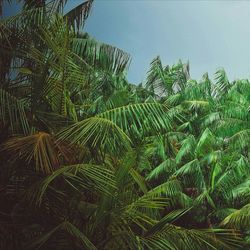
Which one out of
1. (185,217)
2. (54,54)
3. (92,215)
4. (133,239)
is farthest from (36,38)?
(185,217)

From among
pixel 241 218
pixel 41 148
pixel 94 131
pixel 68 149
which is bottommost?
pixel 41 148

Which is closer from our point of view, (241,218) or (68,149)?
(68,149)

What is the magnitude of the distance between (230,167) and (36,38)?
7792 millimetres

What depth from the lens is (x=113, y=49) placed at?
295 inches

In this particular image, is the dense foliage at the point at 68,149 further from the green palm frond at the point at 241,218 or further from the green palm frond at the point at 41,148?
the green palm frond at the point at 241,218

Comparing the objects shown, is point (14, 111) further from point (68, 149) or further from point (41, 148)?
point (41, 148)

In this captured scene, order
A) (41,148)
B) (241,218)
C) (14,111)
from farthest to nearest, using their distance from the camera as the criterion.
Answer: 1. (241,218)
2. (14,111)
3. (41,148)

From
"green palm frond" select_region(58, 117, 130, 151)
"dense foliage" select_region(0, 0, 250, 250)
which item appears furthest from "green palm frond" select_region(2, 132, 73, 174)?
"green palm frond" select_region(58, 117, 130, 151)

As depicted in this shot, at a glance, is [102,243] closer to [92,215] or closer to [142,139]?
[92,215]

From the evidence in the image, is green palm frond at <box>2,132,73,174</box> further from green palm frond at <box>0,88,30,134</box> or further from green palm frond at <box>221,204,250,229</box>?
green palm frond at <box>221,204,250,229</box>

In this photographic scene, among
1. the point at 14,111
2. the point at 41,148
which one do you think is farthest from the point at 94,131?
the point at 14,111

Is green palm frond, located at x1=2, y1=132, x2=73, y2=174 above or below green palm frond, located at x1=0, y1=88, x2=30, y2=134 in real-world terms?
below

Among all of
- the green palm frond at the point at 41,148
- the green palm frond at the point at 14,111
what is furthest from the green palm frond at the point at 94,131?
the green palm frond at the point at 14,111

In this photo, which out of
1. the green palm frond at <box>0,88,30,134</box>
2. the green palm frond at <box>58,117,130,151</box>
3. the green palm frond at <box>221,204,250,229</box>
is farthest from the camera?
the green palm frond at <box>221,204,250,229</box>
